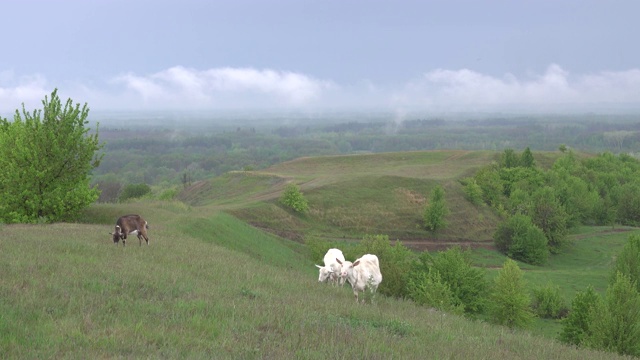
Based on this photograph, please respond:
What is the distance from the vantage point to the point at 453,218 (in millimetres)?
90125

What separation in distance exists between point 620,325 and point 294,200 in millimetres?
57438

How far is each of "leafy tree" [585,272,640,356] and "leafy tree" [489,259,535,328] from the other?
978cm

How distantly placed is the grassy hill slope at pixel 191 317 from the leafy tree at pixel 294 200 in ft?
193

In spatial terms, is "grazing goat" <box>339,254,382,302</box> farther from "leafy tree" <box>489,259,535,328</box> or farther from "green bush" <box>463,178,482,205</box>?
"green bush" <box>463,178,482,205</box>

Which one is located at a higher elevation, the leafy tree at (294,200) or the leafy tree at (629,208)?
the leafy tree at (294,200)

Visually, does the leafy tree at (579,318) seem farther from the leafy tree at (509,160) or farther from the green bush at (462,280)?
the leafy tree at (509,160)

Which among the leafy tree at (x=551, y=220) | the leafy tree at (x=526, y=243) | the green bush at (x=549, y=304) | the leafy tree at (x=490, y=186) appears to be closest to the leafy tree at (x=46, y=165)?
the green bush at (x=549, y=304)

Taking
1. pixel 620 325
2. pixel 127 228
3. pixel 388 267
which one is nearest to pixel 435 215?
pixel 388 267

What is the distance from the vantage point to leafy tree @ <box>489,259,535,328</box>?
129 ft

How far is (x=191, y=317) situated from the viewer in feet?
36.4

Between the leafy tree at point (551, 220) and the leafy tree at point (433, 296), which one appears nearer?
the leafy tree at point (433, 296)

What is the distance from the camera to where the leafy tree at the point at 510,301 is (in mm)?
39219

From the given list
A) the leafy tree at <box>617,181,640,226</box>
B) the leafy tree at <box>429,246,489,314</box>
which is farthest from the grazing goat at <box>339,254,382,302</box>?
the leafy tree at <box>617,181,640,226</box>

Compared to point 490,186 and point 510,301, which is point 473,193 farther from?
point 510,301
